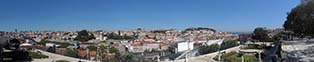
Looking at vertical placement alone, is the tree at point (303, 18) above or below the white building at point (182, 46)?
above

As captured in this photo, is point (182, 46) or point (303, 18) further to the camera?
point (182, 46)

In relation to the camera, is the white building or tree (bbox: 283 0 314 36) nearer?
tree (bbox: 283 0 314 36)

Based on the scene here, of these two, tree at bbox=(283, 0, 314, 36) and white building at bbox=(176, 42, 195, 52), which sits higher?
tree at bbox=(283, 0, 314, 36)

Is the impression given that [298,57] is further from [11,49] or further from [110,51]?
[110,51]

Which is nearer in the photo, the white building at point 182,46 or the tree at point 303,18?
the tree at point 303,18

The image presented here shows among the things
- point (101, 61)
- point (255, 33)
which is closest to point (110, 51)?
point (101, 61)

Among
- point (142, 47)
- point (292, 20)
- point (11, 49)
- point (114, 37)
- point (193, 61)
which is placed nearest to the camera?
point (11, 49)

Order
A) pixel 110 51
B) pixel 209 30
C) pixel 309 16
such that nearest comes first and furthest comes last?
pixel 309 16, pixel 110 51, pixel 209 30

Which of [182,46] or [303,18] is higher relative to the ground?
[303,18]
